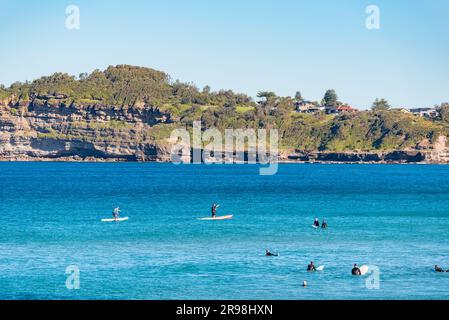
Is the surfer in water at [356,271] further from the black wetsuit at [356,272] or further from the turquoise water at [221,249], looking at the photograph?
the turquoise water at [221,249]

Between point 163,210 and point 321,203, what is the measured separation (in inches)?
953

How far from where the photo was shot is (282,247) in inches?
2371

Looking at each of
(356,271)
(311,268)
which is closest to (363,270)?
(356,271)

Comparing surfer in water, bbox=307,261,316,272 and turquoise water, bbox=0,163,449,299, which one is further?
surfer in water, bbox=307,261,316,272

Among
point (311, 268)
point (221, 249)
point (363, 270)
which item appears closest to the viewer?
point (363, 270)

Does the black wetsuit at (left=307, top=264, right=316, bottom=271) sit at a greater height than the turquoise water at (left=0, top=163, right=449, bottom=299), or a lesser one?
greater

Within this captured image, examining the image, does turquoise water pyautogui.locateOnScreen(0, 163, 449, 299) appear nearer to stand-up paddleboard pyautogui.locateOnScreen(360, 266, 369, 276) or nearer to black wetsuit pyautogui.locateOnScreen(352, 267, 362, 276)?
black wetsuit pyautogui.locateOnScreen(352, 267, 362, 276)

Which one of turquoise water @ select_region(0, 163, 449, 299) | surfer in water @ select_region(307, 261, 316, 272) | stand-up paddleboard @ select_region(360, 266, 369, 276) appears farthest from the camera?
surfer in water @ select_region(307, 261, 316, 272)

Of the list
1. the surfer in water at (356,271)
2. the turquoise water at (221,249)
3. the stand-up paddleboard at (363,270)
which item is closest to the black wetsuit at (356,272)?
the surfer in water at (356,271)

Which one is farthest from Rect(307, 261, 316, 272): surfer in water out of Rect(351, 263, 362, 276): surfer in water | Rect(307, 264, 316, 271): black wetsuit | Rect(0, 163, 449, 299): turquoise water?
Rect(351, 263, 362, 276): surfer in water

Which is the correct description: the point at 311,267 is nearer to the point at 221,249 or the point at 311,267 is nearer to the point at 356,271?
the point at 356,271

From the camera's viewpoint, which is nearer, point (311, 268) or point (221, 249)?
point (311, 268)
